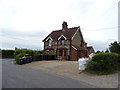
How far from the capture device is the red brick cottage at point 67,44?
29.6m

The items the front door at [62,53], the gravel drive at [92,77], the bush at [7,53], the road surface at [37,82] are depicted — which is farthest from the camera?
the bush at [7,53]

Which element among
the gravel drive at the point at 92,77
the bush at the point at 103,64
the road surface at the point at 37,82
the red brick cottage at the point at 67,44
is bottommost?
the gravel drive at the point at 92,77

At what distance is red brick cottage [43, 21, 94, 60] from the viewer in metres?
29.6

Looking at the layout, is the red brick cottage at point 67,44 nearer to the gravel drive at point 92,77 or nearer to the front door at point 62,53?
the front door at point 62,53

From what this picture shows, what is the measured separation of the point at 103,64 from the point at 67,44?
1913cm

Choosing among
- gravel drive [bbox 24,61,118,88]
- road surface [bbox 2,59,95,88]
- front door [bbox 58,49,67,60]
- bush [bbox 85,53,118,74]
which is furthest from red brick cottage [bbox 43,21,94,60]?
road surface [bbox 2,59,95,88]

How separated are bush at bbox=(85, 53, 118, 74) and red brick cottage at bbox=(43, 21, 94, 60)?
57.6 feet

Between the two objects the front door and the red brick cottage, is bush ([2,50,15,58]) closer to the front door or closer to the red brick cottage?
the red brick cottage

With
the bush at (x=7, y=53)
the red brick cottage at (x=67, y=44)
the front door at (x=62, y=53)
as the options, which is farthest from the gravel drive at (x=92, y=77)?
the bush at (x=7, y=53)

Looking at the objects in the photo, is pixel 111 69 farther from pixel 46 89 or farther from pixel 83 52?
pixel 83 52

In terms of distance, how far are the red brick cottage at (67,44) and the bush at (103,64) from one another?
17.6 meters

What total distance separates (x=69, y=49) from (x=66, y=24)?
7.98 m

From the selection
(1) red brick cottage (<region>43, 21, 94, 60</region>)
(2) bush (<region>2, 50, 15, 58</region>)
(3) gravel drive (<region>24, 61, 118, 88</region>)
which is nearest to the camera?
(3) gravel drive (<region>24, 61, 118, 88</region>)

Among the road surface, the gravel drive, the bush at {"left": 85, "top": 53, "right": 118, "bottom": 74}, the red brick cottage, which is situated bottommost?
the gravel drive
